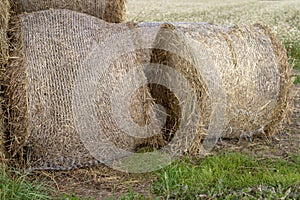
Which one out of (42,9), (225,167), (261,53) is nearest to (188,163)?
(225,167)

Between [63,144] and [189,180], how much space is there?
3.80ft

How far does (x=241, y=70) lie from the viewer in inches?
→ 193

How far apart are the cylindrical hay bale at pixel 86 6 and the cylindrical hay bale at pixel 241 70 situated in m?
0.56

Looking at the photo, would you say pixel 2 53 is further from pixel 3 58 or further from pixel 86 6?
pixel 86 6

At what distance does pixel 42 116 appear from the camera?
412 cm

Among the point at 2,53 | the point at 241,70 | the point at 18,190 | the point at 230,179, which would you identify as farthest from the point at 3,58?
the point at 241,70

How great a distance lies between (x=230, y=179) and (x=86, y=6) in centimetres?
249

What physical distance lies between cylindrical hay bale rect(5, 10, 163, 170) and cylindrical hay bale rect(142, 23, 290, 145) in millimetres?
623

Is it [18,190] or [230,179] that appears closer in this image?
[18,190]

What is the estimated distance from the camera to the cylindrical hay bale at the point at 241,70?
15.7 feet

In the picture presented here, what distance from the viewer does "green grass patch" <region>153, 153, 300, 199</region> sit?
3596 millimetres

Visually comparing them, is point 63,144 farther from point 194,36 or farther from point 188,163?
point 194,36

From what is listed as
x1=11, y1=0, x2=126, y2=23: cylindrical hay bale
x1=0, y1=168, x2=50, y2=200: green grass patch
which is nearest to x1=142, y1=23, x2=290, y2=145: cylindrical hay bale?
x1=11, y1=0, x2=126, y2=23: cylindrical hay bale

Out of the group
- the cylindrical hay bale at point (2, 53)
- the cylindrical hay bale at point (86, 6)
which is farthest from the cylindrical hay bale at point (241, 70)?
the cylindrical hay bale at point (2, 53)
